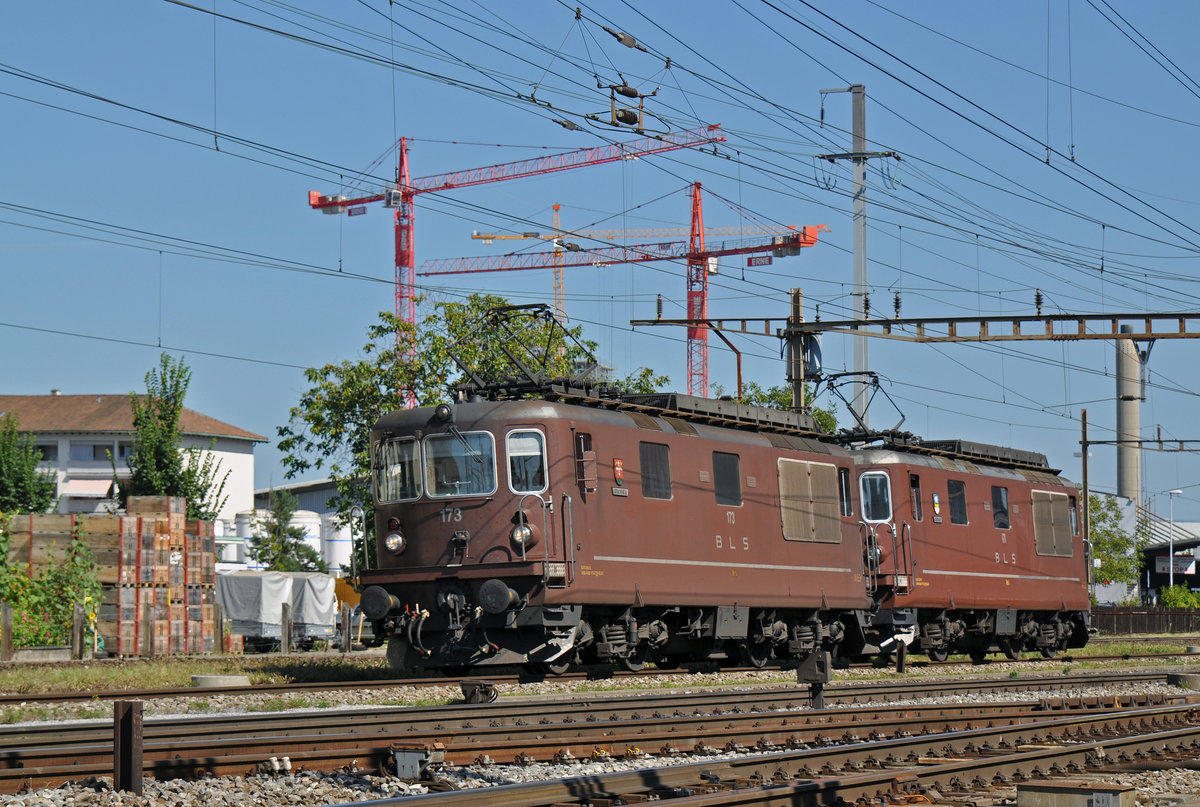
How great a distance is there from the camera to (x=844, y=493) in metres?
24.2

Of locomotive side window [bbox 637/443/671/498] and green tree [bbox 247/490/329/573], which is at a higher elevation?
locomotive side window [bbox 637/443/671/498]

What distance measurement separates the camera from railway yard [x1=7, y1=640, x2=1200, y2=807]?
960cm

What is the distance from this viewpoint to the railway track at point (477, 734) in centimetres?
1041

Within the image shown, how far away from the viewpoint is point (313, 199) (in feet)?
325

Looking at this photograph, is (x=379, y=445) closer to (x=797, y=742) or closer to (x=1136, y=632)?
(x=797, y=742)

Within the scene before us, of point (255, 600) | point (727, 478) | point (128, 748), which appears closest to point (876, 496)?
point (727, 478)

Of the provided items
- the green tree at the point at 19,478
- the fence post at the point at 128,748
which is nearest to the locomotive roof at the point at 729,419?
the fence post at the point at 128,748

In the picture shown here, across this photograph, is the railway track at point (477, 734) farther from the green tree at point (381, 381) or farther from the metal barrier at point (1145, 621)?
the metal barrier at point (1145, 621)

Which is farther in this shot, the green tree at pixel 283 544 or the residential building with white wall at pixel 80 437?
the residential building with white wall at pixel 80 437

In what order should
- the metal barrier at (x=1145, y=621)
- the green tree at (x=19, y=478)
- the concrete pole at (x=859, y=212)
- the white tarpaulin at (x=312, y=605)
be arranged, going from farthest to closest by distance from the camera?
the green tree at (x=19, y=478)
the metal barrier at (x=1145, y=621)
the white tarpaulin at (x=312, y=605)
the concrete pole at (x=859, y=212)

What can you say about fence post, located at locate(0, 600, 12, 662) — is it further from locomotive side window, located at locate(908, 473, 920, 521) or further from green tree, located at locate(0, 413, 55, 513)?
green tree, located at locate(0, 413, 55, 513)

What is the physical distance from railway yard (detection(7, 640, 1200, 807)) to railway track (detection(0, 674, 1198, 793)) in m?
0.02

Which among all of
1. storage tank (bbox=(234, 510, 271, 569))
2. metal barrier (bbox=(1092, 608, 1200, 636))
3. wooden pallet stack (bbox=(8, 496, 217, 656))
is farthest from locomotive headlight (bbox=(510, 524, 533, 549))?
storage tank (bbox=(234, 510, 271, 569))

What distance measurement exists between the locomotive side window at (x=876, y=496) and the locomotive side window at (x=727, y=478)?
485 centimetres
